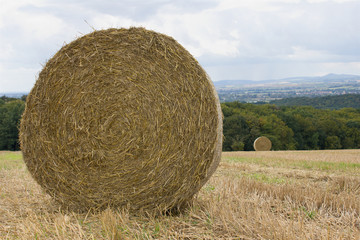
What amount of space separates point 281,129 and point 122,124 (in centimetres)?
4734

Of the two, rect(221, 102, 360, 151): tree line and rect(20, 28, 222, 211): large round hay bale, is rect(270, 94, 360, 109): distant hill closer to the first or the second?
rect(221, 102, 360, 151): tree line

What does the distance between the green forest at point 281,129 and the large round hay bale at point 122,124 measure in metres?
41.3

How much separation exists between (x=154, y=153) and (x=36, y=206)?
6.74ft

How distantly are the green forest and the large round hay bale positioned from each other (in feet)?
136

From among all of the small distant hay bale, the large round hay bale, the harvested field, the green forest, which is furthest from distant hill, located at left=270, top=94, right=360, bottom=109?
the large round hay bale

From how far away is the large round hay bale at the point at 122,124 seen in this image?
4668mm

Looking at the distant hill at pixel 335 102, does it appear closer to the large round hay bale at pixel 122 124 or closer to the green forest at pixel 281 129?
the green forest at pixel 281 129

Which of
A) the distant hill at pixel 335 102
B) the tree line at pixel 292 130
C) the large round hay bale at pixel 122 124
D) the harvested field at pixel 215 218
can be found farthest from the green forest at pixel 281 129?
the large round hay bale at pixel 122 124

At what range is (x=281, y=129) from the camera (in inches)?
1959

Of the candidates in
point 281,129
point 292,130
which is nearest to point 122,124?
point 281,129

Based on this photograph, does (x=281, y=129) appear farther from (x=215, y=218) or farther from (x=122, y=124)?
(x=215, y=218)

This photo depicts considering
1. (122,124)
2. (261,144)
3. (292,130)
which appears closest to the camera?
(122,124)

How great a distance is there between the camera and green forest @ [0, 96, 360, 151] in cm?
4600

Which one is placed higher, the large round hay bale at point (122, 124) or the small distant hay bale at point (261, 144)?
the large round hay bale at point (122, 124)
